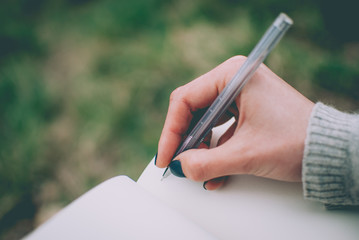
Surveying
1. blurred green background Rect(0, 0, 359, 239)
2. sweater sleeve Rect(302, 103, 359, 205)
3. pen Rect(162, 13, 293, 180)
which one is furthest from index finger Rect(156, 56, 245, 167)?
blurred green background Rect(0, 0, 359, 239)

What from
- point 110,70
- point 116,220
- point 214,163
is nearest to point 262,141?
point 214,163

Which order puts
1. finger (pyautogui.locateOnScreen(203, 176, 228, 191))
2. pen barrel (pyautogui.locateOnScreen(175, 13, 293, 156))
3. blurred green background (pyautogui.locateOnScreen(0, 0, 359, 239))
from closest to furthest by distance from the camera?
pen barrel (pyautogui.locateOnScreen(175, 13, 293, 156)), finger (pyautogui.locateOnScreen(203, 176, 228, 191)), blurred green background (pyautogui.locateOnScreen(0, 0, 359, 239))

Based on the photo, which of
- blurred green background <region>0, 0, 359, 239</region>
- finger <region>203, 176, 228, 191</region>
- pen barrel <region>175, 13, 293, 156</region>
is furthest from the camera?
blurred green background <region>0, 0, 359, 239</region>

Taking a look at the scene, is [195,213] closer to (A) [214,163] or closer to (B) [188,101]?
(A) [214,163]

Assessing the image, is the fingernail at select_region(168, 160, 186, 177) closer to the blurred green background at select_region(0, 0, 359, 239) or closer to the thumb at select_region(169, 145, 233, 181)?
the thumb at select_region(169, 145, 233, 181)

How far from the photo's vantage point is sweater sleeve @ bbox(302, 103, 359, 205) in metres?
0.35

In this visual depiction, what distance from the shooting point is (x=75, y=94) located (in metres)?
0.90

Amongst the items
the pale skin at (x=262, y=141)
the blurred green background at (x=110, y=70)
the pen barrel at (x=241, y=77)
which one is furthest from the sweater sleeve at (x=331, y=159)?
the blurred green background at (x=110, y=70)

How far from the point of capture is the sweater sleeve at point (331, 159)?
35 centimetres

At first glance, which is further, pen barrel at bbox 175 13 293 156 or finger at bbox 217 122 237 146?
finger at bbox 217 122 237 146

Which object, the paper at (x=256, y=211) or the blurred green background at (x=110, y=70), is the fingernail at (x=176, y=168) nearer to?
the paper at (x=256, y=211)

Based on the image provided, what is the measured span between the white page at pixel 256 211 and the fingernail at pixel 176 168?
2cm

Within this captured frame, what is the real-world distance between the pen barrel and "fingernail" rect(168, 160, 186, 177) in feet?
0.16

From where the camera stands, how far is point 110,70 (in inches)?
36.5
